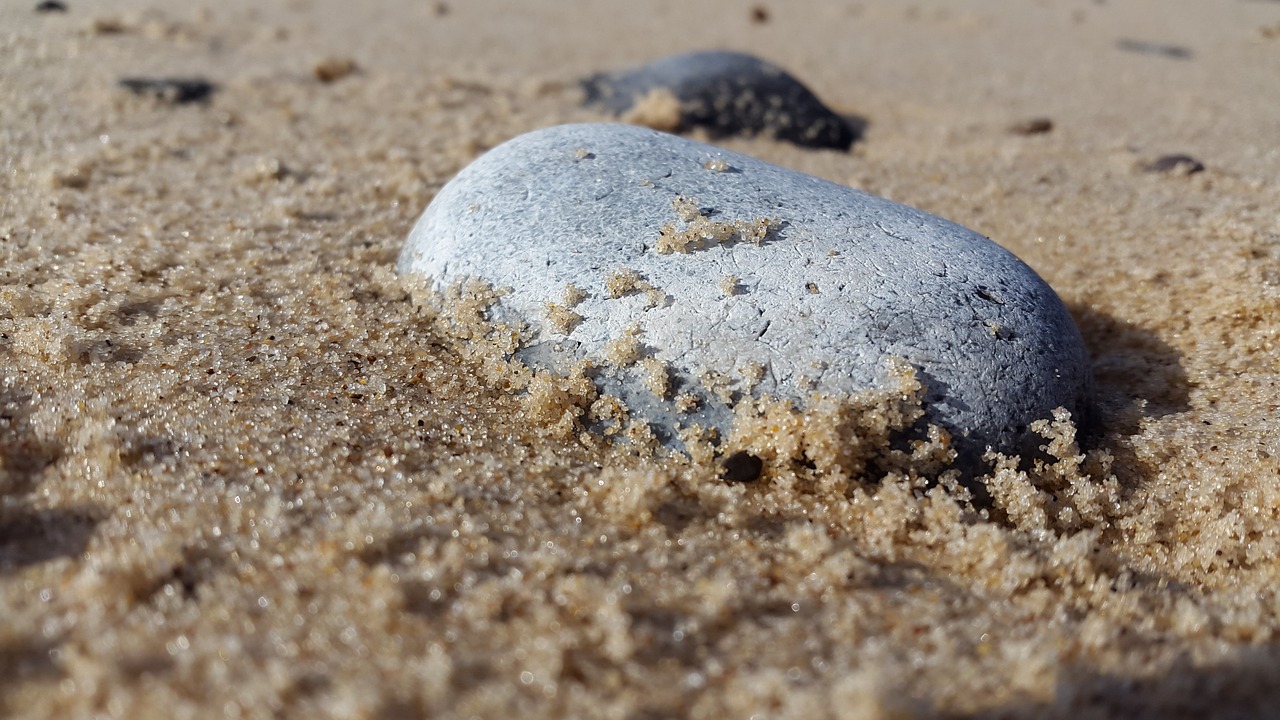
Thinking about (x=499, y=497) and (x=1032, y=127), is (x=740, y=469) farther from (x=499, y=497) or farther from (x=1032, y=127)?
(x=1032, y=127)

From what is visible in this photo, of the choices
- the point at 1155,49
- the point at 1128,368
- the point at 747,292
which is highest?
the point at 1155,49

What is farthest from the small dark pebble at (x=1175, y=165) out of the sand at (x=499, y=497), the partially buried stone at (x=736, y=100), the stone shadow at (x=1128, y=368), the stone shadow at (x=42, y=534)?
the stone shadow at (x=42, y=534)

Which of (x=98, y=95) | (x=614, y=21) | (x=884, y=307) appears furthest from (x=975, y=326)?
(x=614, y=21)

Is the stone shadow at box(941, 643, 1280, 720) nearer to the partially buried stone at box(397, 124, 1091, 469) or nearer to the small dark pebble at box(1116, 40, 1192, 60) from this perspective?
the partially buried stone at box(397, 124, 1091, 469)

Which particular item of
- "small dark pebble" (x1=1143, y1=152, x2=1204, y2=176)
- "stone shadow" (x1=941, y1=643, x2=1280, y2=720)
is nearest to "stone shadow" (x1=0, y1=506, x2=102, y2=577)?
"stone shadow" (x1=941, y1=643, x2=1280, y2=720)

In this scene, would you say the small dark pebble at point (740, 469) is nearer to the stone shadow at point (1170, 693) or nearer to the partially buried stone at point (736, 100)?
the stone shadow at point (1170, 693)

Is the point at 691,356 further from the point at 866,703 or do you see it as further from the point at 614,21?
the point at 614,21

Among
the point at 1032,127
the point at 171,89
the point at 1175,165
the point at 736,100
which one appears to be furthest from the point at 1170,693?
the point at 171,89
